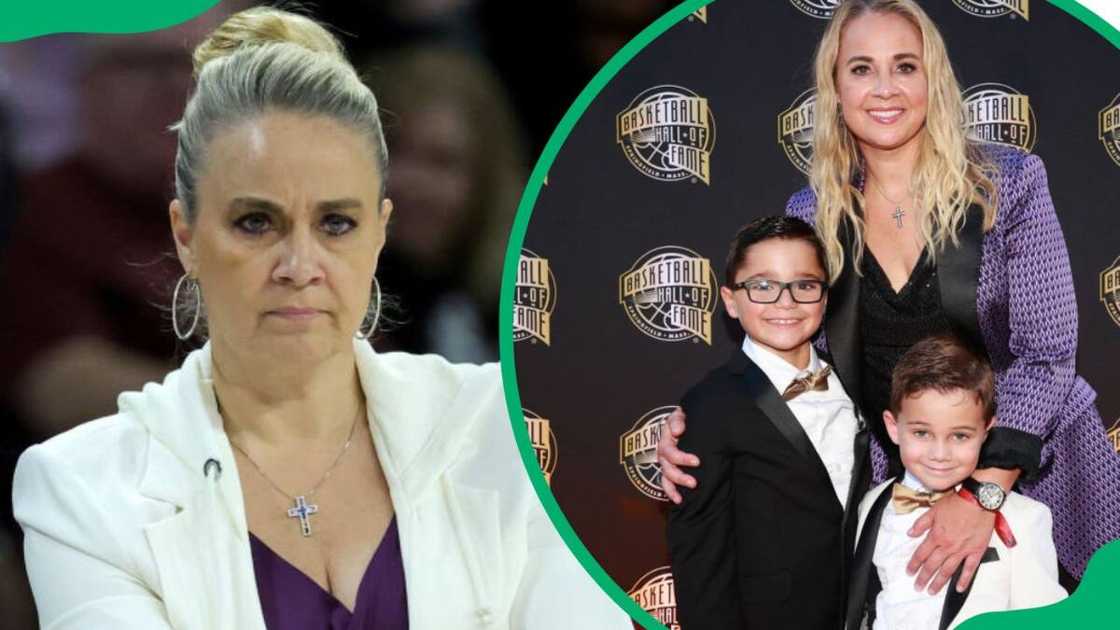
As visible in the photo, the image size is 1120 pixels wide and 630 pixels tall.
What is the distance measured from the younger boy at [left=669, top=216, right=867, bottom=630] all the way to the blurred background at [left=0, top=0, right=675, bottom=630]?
1.72 ft

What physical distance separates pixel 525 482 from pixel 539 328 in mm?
301

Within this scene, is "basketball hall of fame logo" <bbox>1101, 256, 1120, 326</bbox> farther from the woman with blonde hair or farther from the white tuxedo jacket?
the white tuxedo jacket

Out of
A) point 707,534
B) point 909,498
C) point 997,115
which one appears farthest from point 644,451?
point 997,115

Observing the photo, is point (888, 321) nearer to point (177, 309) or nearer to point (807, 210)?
point (807, 210)

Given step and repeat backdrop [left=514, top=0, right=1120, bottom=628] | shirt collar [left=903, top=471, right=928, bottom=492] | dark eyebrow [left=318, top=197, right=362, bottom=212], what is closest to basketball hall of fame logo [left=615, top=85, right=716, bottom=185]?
step and repeat backdrop [left=514, top=0, right=1120, bottom=628]

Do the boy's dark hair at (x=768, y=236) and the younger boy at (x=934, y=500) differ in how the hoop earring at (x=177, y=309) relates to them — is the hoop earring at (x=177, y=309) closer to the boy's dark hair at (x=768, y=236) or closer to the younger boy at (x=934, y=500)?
the boy's dark hair at (x=768, y=236)

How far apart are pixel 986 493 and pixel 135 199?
1728 millimetres

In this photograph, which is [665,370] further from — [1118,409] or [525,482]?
[1118,409]

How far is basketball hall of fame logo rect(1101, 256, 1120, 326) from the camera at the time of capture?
2.80 metres

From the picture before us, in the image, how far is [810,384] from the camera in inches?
107

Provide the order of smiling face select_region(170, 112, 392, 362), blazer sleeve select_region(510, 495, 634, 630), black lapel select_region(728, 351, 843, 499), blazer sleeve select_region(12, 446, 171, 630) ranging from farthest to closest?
black lapel select_region(728, 351, 843, 499)
blazer sleeve select_region(510, 495, 634, 630)
smiling face select_region(170, 112, 392, 362)
blazer sleeve select_region(12, 446, 171, 630)

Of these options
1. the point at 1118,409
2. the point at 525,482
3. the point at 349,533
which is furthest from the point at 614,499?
the point at 1118,409

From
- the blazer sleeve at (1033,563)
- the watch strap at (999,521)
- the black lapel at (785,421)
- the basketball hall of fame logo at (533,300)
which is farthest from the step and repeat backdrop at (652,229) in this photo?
the blazer sleeve at (1033,563)

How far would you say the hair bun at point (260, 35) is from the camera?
8.35 ft
